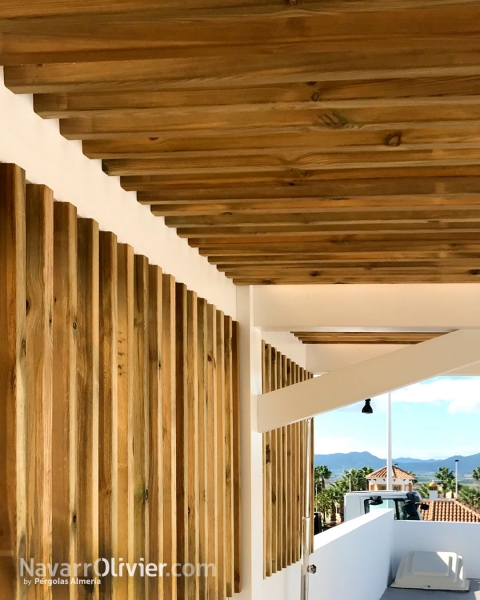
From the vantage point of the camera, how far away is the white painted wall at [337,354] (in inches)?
319

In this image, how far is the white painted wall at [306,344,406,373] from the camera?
26.6ft

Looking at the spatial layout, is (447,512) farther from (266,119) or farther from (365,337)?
(266,119)

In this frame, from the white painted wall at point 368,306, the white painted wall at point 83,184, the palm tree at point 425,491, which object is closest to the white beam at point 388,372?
the white painted wall at point 368,306

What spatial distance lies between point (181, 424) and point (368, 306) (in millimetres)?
1824

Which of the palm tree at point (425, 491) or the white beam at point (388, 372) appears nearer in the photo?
the white beam at point (388, 372)

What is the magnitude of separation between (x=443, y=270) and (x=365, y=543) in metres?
5.84

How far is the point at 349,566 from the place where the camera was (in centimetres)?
898

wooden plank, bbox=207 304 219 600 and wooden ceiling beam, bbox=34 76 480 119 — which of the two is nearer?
wooden ceiling beam, bbox=34 76 480 119

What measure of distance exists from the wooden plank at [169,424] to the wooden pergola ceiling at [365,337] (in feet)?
12.3

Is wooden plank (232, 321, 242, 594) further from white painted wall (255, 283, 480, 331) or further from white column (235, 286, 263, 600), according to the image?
white painted wall (255, 283, 480, 331)

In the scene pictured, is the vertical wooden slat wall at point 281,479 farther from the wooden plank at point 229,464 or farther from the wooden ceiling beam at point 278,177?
the wooden ceiling beam at point 278,177

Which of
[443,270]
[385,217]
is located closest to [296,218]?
[385,217]

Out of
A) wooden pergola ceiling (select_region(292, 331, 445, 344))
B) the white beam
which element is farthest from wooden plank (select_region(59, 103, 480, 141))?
wooden pergola ceiling (select_region(292, 331, 445, 344))

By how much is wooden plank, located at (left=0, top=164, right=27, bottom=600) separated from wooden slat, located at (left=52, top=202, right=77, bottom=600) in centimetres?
30
